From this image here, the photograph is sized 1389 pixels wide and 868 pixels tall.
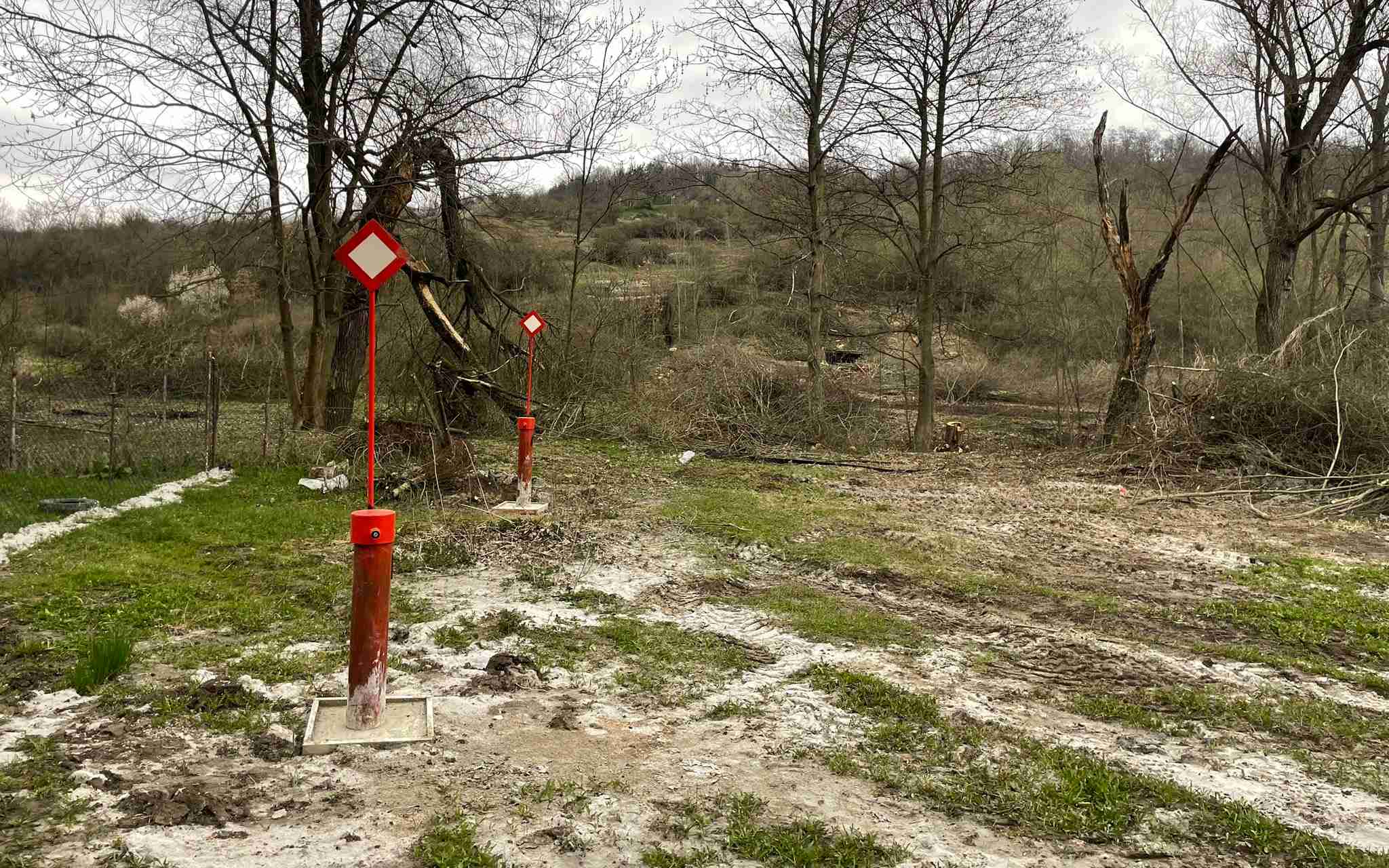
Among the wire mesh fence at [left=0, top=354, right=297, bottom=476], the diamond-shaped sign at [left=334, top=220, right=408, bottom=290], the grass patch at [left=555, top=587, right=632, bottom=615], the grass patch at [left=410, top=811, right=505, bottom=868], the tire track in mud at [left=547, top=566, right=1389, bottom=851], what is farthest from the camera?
the wire mesh fence at [left=0, top=354, right=297, bottom=476]

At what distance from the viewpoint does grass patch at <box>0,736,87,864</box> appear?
3.04 meters

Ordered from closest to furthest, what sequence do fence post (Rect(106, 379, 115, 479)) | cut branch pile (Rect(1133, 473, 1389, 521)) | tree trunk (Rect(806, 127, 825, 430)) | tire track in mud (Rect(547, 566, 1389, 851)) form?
tire track in mud (Rect(547, 566, 1389, 851))
cut branch pile (Rect(1133, 473, 1389, 521))
fence post (Rect(106, 379, 115, 479))
tree trunk (Rect(806, 127, 825, 430))

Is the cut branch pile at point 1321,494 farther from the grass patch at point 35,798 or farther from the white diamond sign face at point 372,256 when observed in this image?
the grass patch at point 35,798

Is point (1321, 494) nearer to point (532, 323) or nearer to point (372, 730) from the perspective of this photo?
point (532, 323)

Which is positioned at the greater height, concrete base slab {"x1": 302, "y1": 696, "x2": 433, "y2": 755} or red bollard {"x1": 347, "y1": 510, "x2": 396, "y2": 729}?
red bollard {"x1": 347, "y1": 510, "x2": 396, "y2": 729}

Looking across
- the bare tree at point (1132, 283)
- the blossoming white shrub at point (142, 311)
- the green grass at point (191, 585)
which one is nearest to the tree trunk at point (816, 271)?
the bare tree at point (1132, 283)

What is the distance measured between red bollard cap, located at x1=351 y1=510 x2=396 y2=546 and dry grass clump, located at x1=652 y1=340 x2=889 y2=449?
12219mm

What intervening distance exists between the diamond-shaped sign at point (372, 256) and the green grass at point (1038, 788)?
301 centimetres

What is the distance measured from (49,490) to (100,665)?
246 inches

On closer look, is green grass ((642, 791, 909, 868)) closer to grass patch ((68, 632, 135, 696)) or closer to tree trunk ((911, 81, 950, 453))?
grass patch ((68, 632, 135, 696))

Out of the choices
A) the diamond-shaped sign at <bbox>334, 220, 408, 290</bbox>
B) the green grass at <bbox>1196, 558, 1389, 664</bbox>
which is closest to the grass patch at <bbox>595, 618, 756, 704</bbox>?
the diamond-shaped sign at <bbox>334, 220, 408, 290</bbox>

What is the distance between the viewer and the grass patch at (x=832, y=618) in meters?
5.75

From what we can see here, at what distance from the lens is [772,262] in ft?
75.9

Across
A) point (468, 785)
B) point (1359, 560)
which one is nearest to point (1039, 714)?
point (468, 785)
